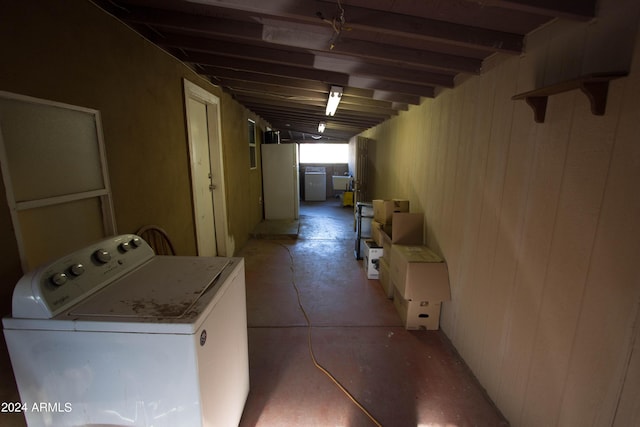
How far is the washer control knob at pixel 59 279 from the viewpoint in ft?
3.16

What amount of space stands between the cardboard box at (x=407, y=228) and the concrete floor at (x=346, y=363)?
645 mm

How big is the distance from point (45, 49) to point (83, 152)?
1.50 ft

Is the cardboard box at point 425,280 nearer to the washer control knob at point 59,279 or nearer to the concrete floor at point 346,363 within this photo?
the concrete floor at point 346,363

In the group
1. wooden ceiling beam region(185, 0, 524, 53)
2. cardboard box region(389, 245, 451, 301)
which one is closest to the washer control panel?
wooden ceiling beam region(185, 0, 524, 53)

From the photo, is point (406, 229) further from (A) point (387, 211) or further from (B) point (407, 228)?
(A) point (387, 211)

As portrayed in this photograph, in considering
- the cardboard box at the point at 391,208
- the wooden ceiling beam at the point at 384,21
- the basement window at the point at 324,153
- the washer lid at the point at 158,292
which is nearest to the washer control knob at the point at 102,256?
the washer lid at the point at 158,292

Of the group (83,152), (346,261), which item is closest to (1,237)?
(83,152)

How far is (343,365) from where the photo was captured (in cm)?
197

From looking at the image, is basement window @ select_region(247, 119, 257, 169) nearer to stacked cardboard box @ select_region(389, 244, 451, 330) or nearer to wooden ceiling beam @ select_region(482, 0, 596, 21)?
stacked cardboard box @ select_region(389, 244, 451, 330)

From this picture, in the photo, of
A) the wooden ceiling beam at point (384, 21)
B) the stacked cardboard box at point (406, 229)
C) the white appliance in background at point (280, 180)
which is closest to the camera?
the wooden ceiling beam at point (384, 21)

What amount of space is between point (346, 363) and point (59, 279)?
1706 mm

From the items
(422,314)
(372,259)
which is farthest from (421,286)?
(372,259)

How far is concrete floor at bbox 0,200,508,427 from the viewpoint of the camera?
5.22 feet

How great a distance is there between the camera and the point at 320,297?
2.92 meters
